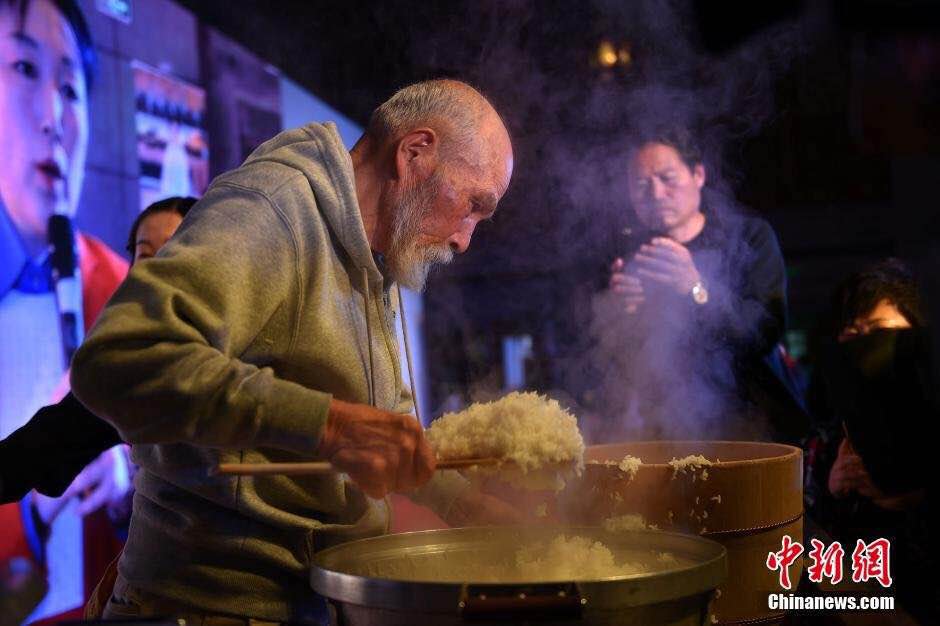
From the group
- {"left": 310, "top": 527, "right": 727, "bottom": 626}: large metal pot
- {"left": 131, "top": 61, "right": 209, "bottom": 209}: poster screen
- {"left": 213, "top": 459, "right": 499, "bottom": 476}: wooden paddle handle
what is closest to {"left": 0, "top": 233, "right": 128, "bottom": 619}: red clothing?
{"left": 131, "top": 61, "right": 209, "bottom": 209}: poster screen

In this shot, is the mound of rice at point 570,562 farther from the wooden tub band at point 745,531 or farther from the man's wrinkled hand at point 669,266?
the man's wrinkled hand at point 669,266

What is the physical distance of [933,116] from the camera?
3.34 ft

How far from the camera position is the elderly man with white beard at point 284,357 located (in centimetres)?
158

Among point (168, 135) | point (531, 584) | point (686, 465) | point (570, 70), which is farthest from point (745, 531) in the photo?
point (570, 70)

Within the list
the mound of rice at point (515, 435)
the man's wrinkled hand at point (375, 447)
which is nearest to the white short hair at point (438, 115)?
the mound of rice at point (515, 435)

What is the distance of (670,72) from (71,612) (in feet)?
13.7

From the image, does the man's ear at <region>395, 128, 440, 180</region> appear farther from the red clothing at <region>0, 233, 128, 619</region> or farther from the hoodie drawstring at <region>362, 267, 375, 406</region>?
the red clothing at <region>0, 233, 128, 619</region>

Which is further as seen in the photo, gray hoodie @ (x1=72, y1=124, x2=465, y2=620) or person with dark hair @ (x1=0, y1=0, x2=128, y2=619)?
person with dark hair @ (x1=0, y1=0, x2=128, y2=619)

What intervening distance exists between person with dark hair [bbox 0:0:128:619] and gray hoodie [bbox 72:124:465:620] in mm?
2544

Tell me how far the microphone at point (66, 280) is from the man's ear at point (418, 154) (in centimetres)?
287

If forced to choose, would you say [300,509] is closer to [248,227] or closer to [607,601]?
[248,227]

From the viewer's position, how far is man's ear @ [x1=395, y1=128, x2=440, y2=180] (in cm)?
226
